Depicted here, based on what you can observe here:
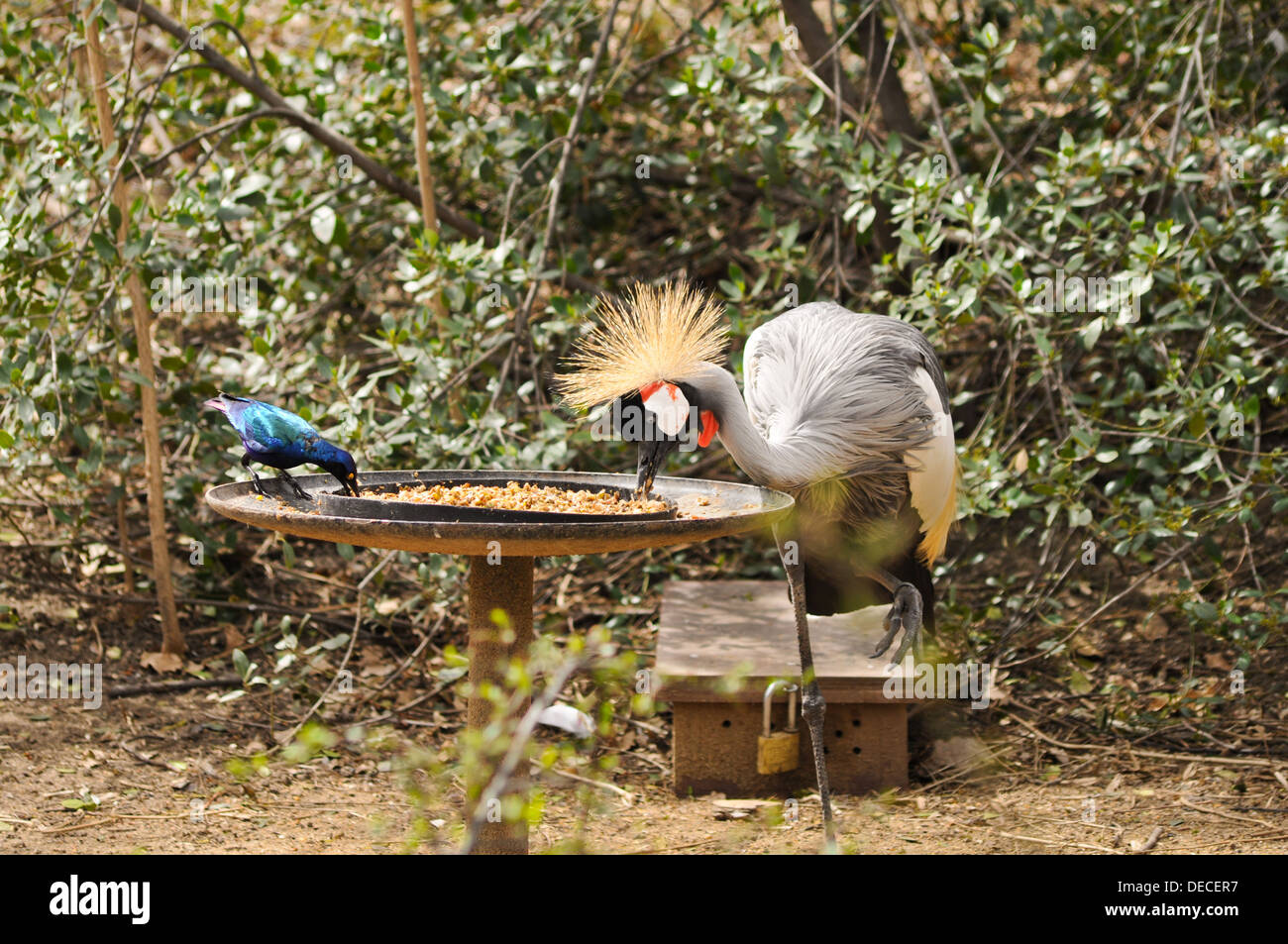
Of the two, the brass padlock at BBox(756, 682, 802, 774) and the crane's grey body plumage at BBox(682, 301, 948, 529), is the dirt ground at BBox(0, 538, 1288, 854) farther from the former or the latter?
the crane's grey body plumage at BBox(682, 301, 948, 529)

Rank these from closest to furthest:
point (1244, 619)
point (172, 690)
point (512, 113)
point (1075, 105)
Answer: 1. point (1244, 619)
2. point (172, 690)
3. point (512, 113)
4. point (1075, 105)

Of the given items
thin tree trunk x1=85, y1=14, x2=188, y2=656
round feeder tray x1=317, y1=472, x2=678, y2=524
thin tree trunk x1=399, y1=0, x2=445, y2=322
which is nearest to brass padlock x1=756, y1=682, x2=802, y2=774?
round feeder tray x1=317, y1=472, x2=678, y2=524

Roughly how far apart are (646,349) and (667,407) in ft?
0.59

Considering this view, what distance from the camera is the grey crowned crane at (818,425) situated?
284cm

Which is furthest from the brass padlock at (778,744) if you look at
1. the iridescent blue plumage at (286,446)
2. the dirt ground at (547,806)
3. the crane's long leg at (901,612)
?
the iridescent blue plumage at (286,446)

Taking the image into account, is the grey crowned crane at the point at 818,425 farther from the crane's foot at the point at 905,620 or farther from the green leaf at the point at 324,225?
the green leaf at the point at 324,225

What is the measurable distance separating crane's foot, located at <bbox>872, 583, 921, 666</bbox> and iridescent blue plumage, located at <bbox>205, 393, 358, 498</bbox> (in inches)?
65.6

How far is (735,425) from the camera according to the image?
2.86m

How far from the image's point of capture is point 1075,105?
17.6 feet

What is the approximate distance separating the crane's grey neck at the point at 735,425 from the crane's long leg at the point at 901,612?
2.63 feet

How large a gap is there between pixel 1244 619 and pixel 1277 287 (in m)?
1.04

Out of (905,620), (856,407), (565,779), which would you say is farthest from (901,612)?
(565,779)

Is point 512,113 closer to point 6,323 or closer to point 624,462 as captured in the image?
point 624,462
